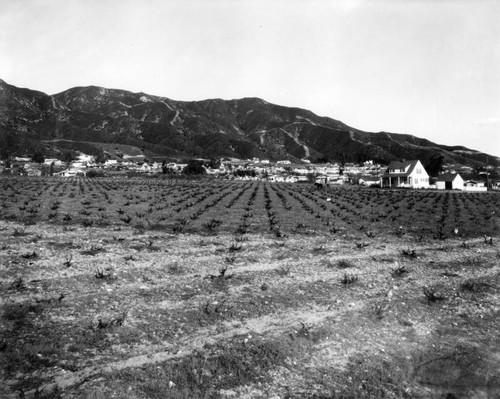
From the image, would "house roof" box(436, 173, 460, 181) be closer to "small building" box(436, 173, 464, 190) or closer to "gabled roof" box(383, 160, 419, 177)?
"small building" box(436, 173, 464, 190)

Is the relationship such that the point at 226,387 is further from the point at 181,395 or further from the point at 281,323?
the point at 281,323

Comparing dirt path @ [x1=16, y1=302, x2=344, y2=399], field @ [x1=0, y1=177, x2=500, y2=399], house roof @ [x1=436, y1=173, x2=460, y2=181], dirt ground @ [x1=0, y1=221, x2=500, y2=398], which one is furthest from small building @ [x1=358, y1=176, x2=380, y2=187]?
dirt path @ [x1=16, y1=302, x2=344, y2=399]

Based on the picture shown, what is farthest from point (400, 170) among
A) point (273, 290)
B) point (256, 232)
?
point (273, 290)

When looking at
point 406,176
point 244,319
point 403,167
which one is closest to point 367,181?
point 403,167

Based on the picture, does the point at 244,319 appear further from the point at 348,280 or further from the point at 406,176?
the point at 406,176

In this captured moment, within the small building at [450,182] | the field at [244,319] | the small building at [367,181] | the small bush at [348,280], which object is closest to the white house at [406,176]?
the small building at [450,182]

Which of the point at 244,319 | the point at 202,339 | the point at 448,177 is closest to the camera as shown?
the point at 202,339
